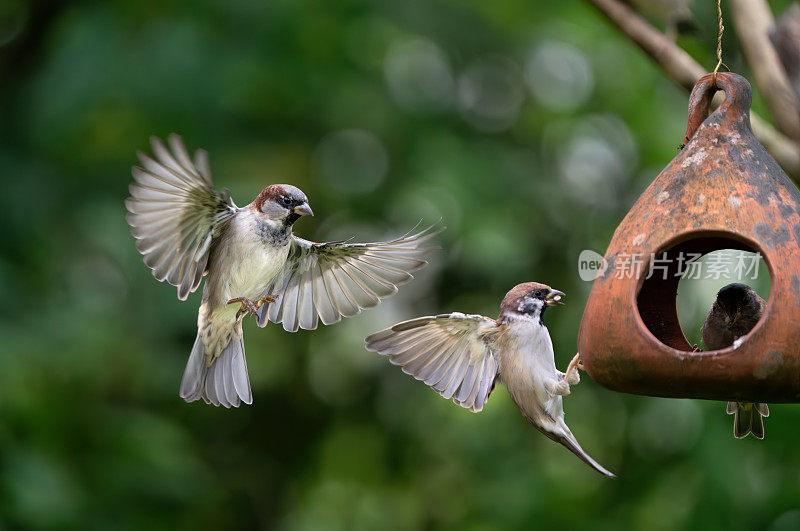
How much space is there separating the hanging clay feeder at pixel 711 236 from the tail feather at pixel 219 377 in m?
1.34

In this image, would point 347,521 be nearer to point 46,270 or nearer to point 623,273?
point 46,270

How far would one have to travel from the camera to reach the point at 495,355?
3.55 metres

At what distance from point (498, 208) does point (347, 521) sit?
92.6 inches

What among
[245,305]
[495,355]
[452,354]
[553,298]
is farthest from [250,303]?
[553,298]

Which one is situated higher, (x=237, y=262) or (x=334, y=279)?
(x=334, y=279)

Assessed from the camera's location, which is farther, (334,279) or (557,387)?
(334,279)

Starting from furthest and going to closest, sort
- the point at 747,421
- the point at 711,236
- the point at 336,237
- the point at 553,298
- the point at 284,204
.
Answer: the point at 336,237 < the point at 747,421 < the point at 284,204 < the point at 553,298 < the point at 711,236

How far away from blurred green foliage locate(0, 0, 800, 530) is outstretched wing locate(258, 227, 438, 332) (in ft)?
7.26

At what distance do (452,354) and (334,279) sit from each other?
0.59 metres

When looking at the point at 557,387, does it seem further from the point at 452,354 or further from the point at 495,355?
the point at 452,354

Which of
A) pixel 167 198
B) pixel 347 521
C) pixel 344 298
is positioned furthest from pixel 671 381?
pixel 347 521

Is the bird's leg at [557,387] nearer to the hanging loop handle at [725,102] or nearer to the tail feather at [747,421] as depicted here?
the tail feather at [747,421]

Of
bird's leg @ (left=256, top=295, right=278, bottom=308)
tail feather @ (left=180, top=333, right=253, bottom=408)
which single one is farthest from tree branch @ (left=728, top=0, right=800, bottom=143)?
tail feather @ (left=180, top=333, right=253, bottom=408)

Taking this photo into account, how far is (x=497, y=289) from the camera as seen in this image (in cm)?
681
